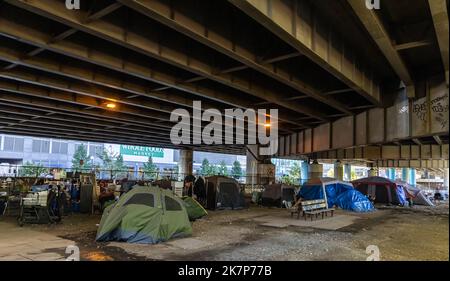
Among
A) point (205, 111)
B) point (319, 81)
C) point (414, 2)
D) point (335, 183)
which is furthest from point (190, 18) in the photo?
point (335, 183)

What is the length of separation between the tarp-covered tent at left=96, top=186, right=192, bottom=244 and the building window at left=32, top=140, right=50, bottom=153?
252ft

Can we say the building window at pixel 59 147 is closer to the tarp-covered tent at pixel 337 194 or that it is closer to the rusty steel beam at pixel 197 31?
the tarp-covered tent at pixel 337 194

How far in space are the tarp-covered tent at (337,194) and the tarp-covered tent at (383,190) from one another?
18.6 feet

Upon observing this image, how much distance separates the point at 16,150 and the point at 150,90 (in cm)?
6993

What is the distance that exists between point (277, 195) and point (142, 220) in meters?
14.9

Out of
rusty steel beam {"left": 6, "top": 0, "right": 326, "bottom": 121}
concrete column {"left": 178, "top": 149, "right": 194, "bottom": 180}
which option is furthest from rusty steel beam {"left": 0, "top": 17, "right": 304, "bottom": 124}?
concrete column {"left": 178, "top": 149, "right": 194, "bottom": 180}

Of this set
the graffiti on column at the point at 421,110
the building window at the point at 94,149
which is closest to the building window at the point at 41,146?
the building window at the point at 94,149

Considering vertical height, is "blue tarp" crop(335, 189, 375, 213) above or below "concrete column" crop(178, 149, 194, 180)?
below

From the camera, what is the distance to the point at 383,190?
29469mm

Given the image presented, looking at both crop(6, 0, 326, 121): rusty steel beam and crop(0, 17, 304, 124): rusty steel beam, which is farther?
crop(0, 17, 304, 124): rusty steel beam

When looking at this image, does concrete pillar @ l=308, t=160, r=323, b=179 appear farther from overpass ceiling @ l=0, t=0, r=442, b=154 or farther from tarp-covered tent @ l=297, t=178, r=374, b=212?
overpass ceiling @ l=0, t=0, r=442, b=154

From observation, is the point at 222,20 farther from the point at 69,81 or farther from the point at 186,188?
the point at 186,188

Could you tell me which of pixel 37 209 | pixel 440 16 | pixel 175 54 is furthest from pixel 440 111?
pixel 37 209

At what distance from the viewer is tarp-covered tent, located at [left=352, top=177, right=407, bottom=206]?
2878 cm
